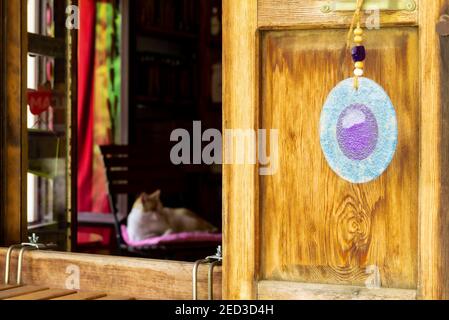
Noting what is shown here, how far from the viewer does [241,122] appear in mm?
2141

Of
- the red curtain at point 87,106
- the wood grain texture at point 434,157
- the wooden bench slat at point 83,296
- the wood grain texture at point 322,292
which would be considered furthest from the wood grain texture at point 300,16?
the red curtain at point 87,106

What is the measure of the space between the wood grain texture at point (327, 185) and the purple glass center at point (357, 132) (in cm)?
6

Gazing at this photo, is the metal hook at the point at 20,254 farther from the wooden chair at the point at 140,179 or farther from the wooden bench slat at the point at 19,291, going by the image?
the wooden chair at the point at 140,179

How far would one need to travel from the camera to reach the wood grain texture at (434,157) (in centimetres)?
198

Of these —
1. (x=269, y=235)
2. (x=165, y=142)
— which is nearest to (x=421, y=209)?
(x=269, y=235)

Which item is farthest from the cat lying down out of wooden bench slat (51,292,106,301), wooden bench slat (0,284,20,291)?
wooden bench slat (51,292,106,301)

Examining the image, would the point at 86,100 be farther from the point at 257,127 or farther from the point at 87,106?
the point at 257,127

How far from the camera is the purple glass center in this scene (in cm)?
208

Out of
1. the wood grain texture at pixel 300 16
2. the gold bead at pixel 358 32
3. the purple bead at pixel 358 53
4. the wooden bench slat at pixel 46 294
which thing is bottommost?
the wooden bench slat at pixel 46 294

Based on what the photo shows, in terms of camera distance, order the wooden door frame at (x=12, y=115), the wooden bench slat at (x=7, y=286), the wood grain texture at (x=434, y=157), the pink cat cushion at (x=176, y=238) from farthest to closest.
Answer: the pink cat cushion at (x=176, y=238), the wooden door frame at (x=12, y=115), the wooden bench slat at (x=7, y=286), the wood grain texture at (x=434, y=157)

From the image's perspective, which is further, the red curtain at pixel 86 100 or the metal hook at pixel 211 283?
the red curtain at pixel 86 100

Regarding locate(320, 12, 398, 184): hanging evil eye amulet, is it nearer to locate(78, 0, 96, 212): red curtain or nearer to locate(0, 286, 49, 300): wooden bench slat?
locate(0, 286, 49, 300): wooden bench slat

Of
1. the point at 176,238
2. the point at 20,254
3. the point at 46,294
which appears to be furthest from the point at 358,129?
the point at 176,238
